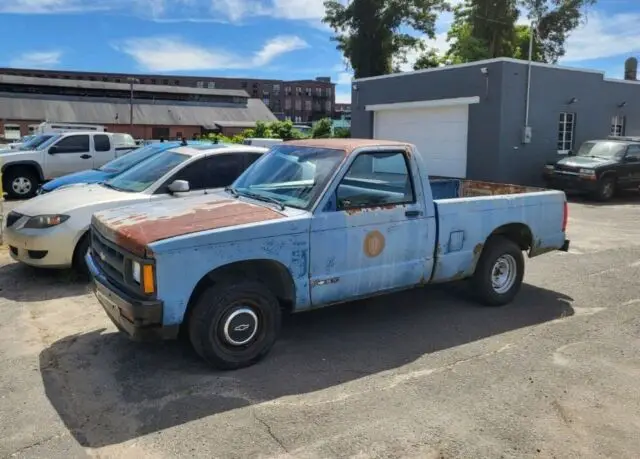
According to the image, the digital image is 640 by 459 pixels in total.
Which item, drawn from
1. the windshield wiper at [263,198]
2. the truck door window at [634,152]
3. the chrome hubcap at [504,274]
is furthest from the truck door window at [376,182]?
the truck door window at [634,152]

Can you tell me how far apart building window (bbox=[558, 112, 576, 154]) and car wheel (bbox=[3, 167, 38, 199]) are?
1703 centimetres

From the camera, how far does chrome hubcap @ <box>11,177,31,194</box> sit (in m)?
15.0

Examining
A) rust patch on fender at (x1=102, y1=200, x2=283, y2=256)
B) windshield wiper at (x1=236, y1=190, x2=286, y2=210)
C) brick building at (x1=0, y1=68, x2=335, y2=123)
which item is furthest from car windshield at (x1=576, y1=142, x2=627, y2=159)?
brick building at (x1=0, y1=68, x2=335, y2=123)

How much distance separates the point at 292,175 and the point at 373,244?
100 cm

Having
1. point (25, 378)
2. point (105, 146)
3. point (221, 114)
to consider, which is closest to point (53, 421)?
point (25, 378)

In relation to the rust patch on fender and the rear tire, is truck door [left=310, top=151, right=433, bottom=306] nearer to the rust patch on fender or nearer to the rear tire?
the rust patch on fender

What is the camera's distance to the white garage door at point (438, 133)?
19.6 metres

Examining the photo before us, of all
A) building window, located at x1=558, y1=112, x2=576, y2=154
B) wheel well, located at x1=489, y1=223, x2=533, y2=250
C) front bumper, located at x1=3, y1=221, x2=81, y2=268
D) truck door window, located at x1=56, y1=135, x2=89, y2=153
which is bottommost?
front bumper, located at x1=3, y1=221, x2=81, y2=268

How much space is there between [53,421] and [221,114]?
2570 inches

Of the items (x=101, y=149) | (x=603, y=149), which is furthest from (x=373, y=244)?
(x=603, y=149)

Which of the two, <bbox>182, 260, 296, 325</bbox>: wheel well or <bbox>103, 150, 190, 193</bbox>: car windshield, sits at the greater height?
<bbox>103, 150, 190, 193</bbox>: car windshield

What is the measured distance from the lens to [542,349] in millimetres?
5035

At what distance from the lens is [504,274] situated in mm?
6324

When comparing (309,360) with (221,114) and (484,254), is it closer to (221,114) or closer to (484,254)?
(484,254)
